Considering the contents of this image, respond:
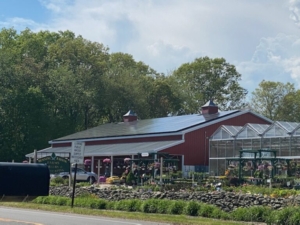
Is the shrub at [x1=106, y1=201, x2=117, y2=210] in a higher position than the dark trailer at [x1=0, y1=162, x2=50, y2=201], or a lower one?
lower

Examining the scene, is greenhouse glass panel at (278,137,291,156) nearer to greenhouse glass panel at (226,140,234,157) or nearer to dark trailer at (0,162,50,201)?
greenhouse glass panel at (226,140,234,157)

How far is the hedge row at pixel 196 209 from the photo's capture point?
14.5 m

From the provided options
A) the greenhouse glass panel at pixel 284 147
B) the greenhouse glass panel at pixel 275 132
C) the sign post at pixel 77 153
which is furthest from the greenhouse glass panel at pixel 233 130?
the sign post at pixel 77 153

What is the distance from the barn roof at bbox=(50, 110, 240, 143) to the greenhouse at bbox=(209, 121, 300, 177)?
10.8ft

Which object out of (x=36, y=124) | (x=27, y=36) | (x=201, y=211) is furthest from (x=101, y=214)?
(x=27, y=36)

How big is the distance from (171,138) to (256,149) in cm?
841

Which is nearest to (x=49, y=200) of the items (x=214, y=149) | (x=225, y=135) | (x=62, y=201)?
(x=62, y=201)

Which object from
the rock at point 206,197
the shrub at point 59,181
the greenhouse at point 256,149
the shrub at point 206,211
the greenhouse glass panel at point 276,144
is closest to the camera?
the shrub at point 206,211

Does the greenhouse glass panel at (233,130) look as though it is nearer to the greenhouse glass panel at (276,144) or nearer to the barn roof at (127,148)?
the greenhouse glass panel at (276,144)

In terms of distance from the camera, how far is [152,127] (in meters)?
53.0

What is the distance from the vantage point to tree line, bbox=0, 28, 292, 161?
60.9 metres

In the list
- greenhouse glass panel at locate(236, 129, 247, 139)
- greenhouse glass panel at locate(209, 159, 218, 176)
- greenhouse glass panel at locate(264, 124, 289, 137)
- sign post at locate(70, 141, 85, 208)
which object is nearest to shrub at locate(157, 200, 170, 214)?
sign post at locate(70, 141, 85, 208)

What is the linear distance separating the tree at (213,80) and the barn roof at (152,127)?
104ft

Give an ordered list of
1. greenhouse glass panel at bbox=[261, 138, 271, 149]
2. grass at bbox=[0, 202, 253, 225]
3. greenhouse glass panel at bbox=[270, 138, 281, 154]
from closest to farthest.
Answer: grass at bbox=[0, 202, 253, 225]
greenhouse glass panel at bbox=[270, 138, 281, 154]
greenhouse glass panel at bbox=[261, 138, 271, 149]
